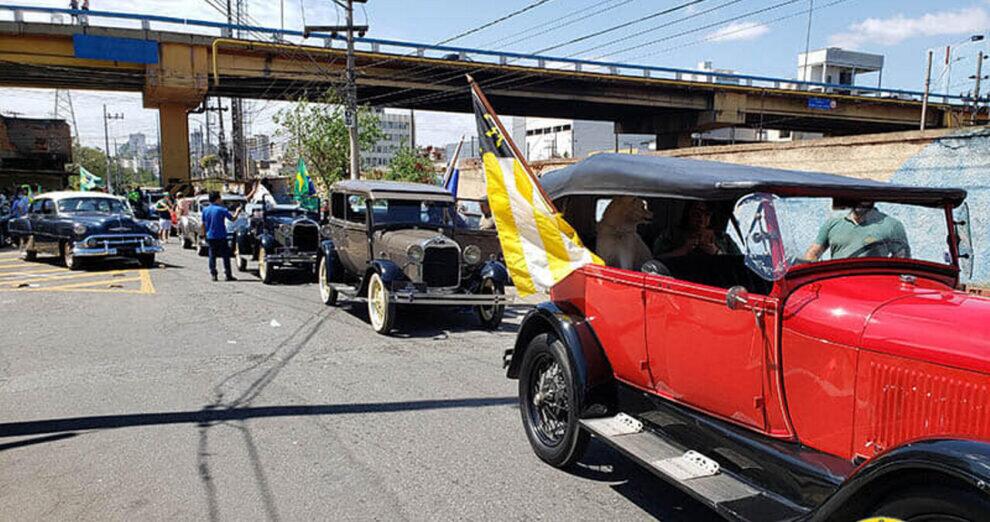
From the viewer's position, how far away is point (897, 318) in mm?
2561

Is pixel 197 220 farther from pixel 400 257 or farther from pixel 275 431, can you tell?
pixel 275 431

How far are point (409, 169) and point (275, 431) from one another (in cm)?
2823

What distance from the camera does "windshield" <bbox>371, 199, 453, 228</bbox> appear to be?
962cm

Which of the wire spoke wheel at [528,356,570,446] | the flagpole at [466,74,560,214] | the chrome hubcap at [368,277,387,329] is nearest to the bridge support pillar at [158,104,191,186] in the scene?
the chrome hubcap at [368,277,387,329]

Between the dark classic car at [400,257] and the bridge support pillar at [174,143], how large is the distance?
86.5ft

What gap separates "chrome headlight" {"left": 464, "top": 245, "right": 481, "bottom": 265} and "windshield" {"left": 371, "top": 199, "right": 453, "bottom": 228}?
2.31 ft

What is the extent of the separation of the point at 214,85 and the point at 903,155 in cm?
3068

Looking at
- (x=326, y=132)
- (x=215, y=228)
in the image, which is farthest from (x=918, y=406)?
(x=326, y=132)

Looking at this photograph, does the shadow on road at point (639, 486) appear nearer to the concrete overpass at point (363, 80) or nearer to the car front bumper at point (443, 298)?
the car front bumper at point (443, 298)

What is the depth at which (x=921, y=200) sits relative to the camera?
3.38 m

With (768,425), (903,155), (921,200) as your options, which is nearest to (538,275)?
(768,425)

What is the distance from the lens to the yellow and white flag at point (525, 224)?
4430 millimetres

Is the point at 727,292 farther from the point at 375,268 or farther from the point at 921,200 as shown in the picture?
the point at 375,268

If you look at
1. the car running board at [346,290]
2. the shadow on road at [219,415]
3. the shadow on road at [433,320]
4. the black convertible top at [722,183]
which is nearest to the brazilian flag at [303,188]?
the shadow on road at [433,320]
